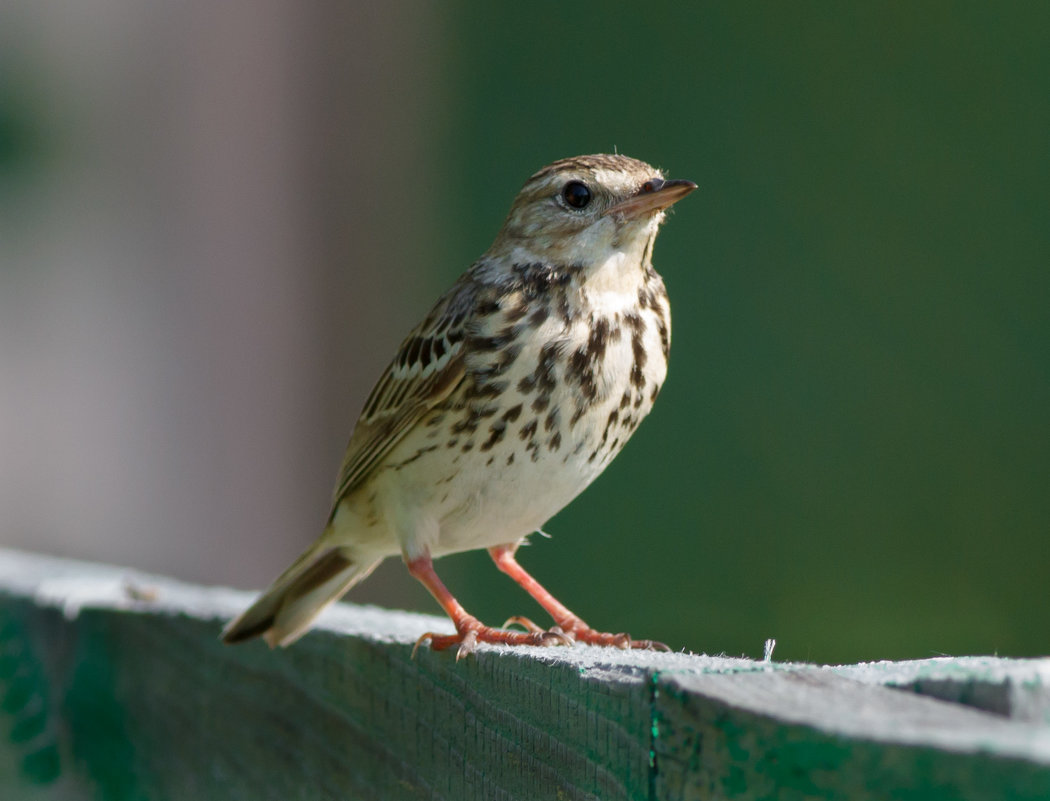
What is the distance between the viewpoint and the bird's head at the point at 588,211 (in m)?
3.46

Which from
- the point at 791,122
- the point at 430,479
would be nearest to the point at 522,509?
the point at 430,479

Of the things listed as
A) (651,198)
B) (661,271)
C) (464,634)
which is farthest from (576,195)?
(661,271)

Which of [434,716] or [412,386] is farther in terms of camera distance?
[412,386]

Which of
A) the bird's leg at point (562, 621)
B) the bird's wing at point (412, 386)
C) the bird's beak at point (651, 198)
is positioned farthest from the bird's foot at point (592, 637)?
the bird's beak at point (651, 198)

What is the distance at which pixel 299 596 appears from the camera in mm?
3428

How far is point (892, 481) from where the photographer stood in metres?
6.70

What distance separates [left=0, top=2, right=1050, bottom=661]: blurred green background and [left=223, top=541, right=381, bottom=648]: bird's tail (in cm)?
285

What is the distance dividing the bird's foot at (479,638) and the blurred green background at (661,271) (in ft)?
11.5

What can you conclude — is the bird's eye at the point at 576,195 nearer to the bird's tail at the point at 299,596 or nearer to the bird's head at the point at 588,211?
the bird's head at the point at 588,211

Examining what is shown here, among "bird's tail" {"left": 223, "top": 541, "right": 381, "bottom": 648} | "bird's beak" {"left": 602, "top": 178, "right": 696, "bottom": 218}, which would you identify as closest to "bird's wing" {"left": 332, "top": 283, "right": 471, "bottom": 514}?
"bird's tail" {"left": 223, "top": 541, "right": 381, "bottom": 648}

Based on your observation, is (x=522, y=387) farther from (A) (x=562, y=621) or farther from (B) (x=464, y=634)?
(B) (x=464, y=634)

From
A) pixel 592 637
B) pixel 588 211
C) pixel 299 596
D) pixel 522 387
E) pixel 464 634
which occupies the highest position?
pixel 588 211

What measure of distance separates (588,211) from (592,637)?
1082 millimetres

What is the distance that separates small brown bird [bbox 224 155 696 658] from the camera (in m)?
3.27
